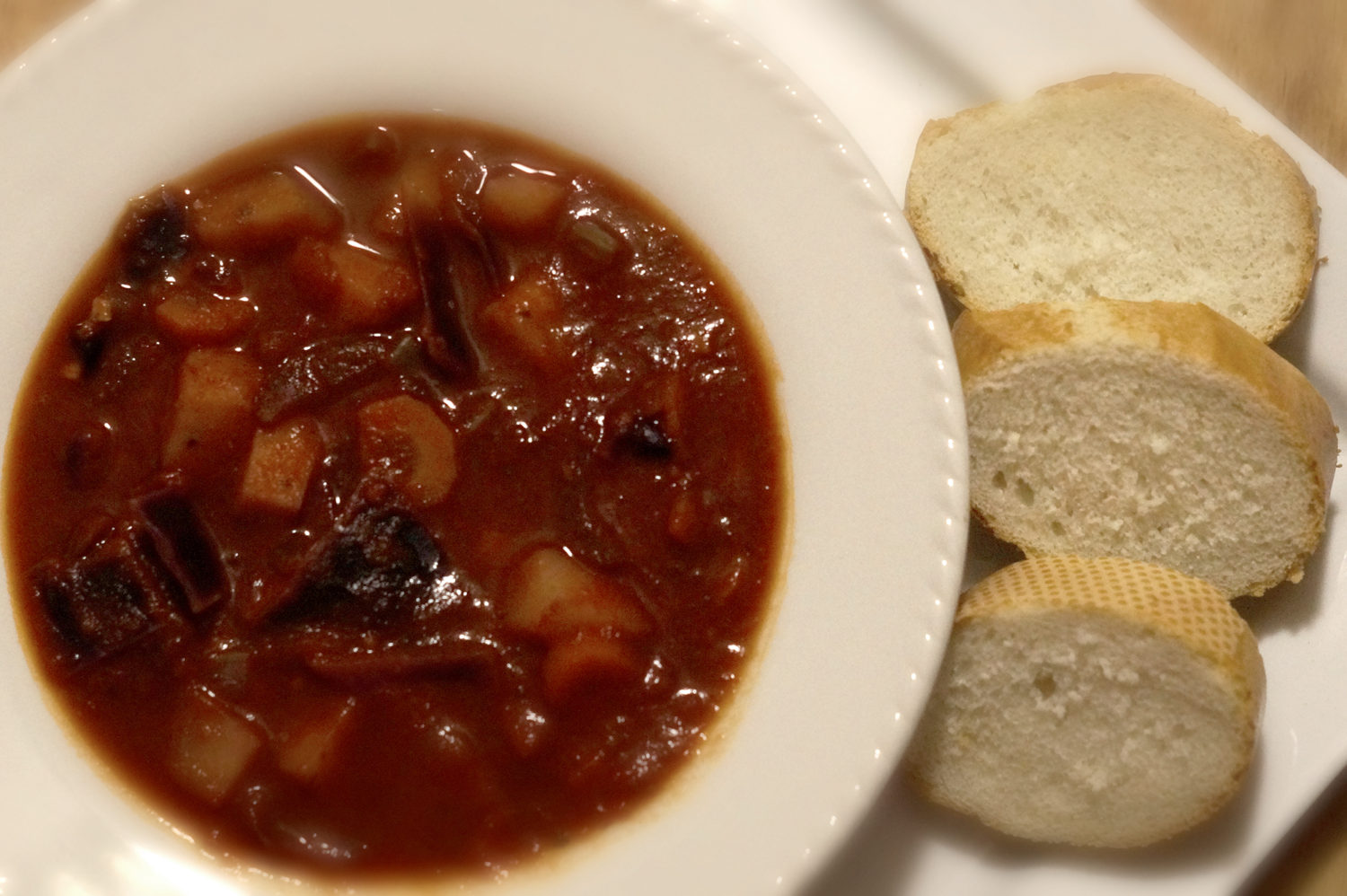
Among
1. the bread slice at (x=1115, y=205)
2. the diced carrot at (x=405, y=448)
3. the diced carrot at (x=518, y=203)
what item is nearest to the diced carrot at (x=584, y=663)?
the diced carrot at (x=405, y=448)

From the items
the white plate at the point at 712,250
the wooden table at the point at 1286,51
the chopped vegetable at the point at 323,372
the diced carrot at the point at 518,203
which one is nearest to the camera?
the white plate at the point at 712,250

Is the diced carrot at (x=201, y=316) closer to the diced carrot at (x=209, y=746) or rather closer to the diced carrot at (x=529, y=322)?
the diced carrot at (x=529, y=322)

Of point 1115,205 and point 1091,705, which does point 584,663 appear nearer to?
point 1091,705

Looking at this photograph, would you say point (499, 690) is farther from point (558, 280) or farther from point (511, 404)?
point (558, 280)

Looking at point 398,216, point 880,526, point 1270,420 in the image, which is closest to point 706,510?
point 880,526

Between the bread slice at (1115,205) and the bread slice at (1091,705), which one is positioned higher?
the bread slice at (1115,205)

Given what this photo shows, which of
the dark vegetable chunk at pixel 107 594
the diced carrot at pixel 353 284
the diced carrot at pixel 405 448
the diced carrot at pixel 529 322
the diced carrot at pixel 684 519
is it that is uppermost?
the diced carrot at pixel 353 284
